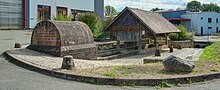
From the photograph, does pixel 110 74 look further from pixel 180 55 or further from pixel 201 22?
pixel 201 22

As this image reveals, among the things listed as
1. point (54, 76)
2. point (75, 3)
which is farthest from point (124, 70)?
point (75, 3)

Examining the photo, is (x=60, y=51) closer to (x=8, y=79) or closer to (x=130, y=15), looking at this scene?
(x=8, y=79)

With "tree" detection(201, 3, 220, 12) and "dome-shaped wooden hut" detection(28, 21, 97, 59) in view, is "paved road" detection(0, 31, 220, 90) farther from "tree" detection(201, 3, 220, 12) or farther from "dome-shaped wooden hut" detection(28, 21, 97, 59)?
"tree" detection(201, 3, 220, 12)

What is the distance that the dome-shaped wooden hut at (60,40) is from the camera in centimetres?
1305

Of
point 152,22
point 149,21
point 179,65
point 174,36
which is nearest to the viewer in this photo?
point 179,65

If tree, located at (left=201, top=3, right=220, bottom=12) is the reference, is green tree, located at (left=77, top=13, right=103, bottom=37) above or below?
below

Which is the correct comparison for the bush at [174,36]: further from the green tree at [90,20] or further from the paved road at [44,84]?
the paved road at [44,84]

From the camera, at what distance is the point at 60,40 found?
13.0 m

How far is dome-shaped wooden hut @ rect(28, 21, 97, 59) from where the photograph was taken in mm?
13055

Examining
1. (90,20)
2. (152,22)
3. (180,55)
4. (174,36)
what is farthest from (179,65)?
(174,36)

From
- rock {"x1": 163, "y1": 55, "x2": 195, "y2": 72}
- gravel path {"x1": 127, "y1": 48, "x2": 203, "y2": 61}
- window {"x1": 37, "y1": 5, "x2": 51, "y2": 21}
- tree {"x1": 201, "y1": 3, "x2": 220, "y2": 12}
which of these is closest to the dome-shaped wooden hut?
gravel path {"x1": 127, "y1": 48, "x2": 203, "y2": 61}

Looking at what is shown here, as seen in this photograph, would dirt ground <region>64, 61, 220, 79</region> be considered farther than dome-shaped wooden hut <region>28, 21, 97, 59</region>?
No

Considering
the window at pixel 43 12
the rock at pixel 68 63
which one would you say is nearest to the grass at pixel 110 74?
the rock at pixel 68 63

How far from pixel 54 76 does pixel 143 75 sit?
2770 millimetres
